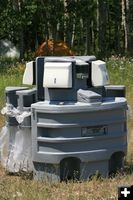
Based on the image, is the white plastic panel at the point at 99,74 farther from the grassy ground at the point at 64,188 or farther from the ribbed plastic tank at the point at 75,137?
the grassy ground at the point at 64,188

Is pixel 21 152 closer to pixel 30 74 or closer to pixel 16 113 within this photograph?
pixel 16 113

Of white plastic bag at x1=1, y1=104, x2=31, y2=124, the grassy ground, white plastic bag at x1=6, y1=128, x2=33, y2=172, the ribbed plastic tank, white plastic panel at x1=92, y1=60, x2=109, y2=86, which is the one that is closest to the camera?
the grassy ground

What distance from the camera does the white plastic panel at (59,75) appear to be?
656 cm

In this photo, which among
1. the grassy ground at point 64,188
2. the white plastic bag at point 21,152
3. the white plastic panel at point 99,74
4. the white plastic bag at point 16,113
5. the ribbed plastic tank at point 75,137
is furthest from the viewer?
the white plastic bag at point 21,152

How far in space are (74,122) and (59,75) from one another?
21.3 inches

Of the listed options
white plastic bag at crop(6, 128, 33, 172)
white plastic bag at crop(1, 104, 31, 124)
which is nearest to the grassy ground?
white plastic bag at crop(6, 128, 33, 172)

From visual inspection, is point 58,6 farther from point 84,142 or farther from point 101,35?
point 84,142

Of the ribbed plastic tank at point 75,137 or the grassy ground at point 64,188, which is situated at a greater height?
the ribbed plastic tank at point 75,137

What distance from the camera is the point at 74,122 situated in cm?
655

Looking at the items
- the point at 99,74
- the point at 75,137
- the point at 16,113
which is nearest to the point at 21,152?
the point at 16,113

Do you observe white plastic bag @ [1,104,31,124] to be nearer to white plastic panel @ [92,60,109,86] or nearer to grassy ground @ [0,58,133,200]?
grassy ground @ [0,58,133,200]

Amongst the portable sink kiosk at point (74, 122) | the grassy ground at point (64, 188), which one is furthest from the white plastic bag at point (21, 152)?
the portable sink kiosk at point (74, 122)

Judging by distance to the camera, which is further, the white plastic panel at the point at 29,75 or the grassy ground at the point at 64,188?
the white plastic panel at the point at 29,75

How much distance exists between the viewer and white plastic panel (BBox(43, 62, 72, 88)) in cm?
656
